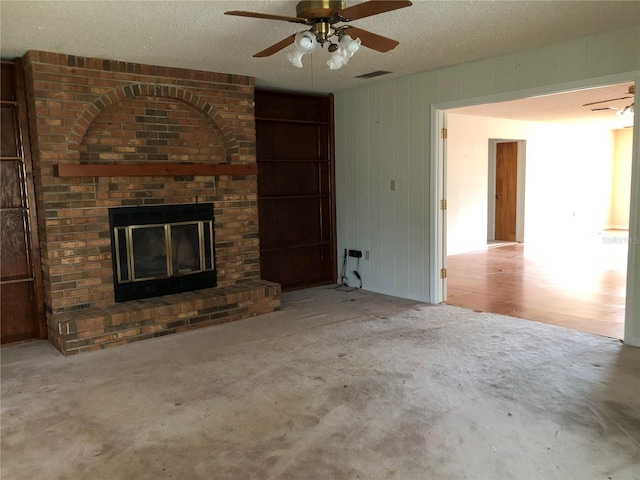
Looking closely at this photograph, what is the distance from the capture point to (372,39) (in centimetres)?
310

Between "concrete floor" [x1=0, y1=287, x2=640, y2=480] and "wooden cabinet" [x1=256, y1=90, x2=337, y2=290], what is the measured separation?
1.73m

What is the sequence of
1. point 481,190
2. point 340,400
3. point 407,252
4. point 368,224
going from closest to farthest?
point 340,400 < point 407,252 < point 368,224 < point 481,190

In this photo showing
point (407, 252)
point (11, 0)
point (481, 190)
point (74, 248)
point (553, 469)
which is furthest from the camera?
point (481, 190)

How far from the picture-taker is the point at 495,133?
9.22 meters

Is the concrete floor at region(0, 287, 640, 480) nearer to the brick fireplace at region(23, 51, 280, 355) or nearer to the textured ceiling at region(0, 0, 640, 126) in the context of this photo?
the brick fireplace at region(23, 51, 280, 355)

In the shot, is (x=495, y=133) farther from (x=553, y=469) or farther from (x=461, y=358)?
(x=553, y=469)

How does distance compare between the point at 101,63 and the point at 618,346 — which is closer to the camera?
the point at 618,346

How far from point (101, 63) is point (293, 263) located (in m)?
3.09

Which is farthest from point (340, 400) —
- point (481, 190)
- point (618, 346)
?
point (481, 190)

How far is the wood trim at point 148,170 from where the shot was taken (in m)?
4.13

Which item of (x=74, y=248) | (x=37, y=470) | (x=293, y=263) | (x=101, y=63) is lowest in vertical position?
(x=37, y=470)

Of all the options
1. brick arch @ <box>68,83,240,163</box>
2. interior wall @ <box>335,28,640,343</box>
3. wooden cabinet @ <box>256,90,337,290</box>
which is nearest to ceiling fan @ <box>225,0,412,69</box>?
interior wall @ <box>335,28,640,343</box>

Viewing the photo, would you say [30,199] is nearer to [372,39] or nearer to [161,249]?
[161,249]

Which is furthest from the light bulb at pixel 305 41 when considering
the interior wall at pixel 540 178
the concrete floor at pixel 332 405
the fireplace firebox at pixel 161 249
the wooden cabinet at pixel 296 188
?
the interior wall at pixel 540 178
